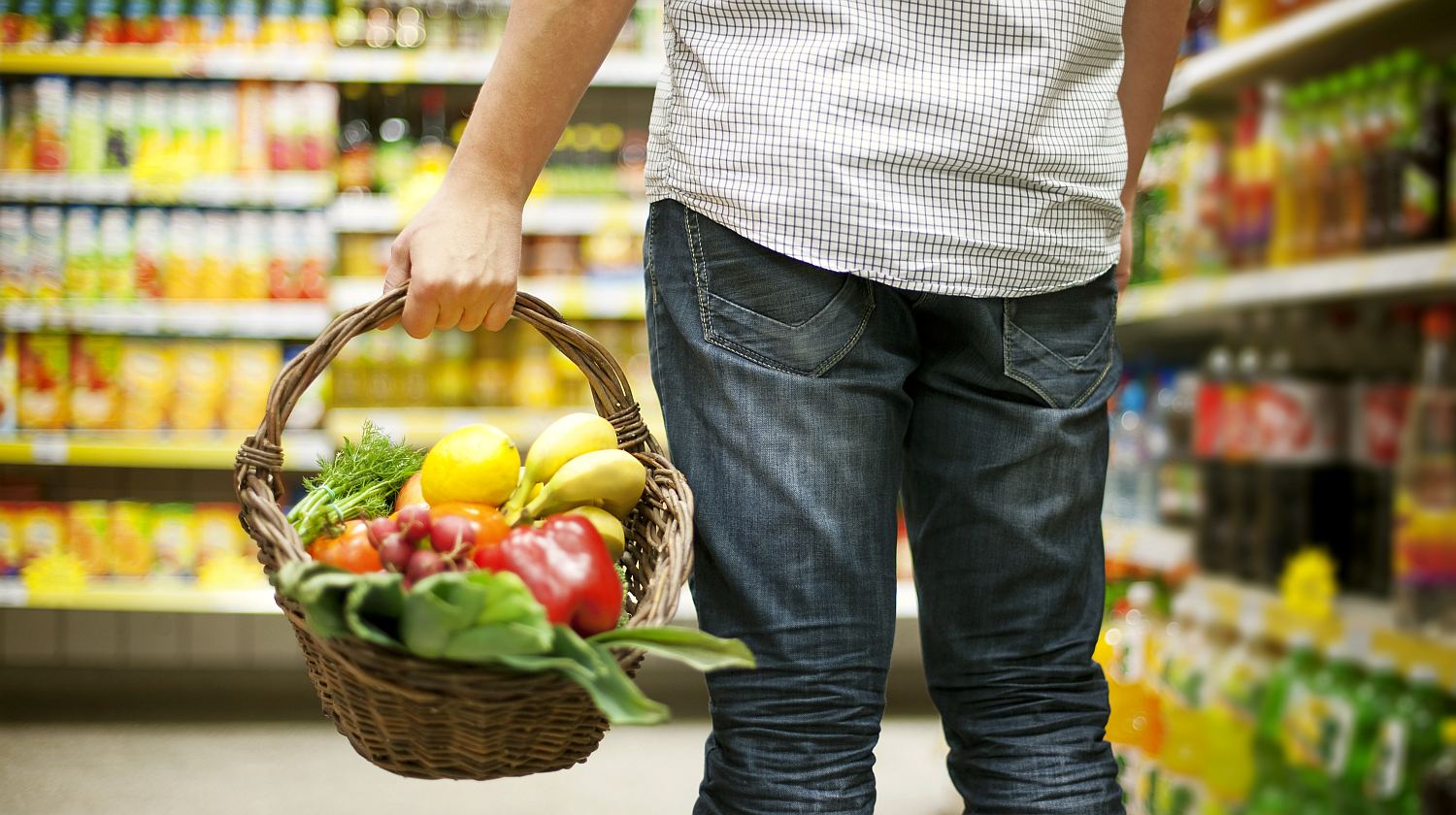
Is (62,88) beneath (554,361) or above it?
above

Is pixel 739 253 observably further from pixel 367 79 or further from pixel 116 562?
pixel 116 562

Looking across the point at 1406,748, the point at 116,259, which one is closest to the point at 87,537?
the point at 116,259

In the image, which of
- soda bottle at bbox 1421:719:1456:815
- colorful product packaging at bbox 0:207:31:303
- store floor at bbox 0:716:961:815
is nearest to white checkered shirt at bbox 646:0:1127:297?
soda bottle at bbox 1421:719:1456:815

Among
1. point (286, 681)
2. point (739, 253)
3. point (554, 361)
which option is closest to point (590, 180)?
point (554, 361)

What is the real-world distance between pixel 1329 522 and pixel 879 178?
139 centimetres

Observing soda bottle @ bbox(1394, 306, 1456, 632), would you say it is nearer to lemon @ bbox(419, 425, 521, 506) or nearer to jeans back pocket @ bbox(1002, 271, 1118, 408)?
jeans back pocket @ bbox(1002, 271, 1118, 408)

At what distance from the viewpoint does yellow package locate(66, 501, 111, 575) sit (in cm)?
307

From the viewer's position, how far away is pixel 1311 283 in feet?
5.68

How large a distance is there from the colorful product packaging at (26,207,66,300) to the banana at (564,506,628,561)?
103 inches

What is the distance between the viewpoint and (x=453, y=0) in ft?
10.2

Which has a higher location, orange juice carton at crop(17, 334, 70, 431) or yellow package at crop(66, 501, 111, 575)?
orange juice carton at crop(17, 334, 70, 431)

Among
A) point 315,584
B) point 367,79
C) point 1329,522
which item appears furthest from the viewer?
point 367,79

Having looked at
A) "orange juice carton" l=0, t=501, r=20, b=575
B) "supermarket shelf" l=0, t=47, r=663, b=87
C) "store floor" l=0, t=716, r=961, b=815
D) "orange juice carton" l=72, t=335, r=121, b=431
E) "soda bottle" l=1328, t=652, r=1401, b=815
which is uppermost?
"supermarket shelf" l=0, t=47, r=663, b=87

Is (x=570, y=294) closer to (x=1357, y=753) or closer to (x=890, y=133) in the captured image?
(x=1357, y=753)
